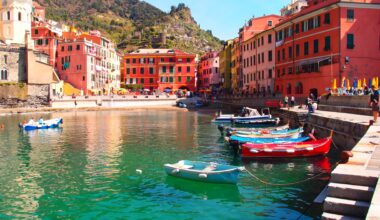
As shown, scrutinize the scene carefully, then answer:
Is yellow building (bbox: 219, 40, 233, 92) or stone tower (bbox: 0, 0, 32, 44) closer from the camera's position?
stone tower (bbox: 0, 0, 32, 44)

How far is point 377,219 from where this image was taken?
8453mm

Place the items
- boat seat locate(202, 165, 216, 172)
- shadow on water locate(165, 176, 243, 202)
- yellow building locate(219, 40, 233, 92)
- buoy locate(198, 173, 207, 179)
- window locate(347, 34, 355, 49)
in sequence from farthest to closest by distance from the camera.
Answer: yellow building locate(219, 40, 233, 92) < window locate(347, 34, 355, 49) < boat seat locate(202, 165, 216, 172) < buoy locate(198, 173, 207, 179) < shadow on water locate(165, 176, 243, 202)

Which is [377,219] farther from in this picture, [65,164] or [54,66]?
[54,66]

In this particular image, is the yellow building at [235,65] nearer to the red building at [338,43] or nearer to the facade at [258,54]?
the facade at [258,54]

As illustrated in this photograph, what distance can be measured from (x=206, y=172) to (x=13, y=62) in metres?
89.1

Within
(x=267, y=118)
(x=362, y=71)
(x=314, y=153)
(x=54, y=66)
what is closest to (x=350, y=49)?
(x=362, y=71)

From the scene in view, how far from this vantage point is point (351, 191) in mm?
11867

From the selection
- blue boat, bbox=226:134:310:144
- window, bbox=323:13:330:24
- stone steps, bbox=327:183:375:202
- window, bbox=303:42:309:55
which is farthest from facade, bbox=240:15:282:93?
stone steps, bbox=327:183:375:202

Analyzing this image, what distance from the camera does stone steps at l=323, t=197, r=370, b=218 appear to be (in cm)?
1141

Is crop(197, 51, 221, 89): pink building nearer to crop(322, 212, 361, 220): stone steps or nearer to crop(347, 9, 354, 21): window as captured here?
crop(347, 9, 354, 21): window

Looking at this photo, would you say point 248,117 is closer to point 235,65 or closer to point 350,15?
point 350,15

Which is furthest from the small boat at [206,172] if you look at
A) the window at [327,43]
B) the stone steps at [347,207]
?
the window at [327,43]

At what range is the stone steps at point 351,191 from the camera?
1173 centimetres

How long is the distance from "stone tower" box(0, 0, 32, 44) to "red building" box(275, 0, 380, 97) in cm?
7781
